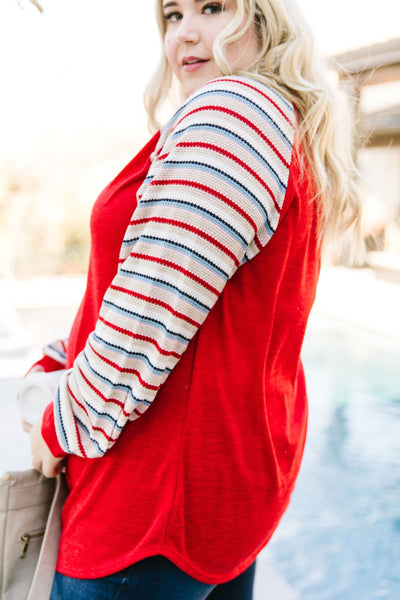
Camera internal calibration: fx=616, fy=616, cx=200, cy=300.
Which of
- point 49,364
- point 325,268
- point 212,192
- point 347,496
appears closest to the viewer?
point 212,192

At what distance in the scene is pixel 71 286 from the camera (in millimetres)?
9375

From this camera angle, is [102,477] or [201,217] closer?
[201,217]

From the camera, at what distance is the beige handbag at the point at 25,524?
0.87 metres

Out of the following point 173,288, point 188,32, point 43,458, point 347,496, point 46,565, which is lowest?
point 347,496

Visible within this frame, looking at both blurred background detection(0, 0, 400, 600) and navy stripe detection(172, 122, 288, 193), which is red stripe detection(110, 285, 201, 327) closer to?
navy stripe detection(172, 122, 288, 193)

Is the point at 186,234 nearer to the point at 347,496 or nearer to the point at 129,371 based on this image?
the point at 129,371

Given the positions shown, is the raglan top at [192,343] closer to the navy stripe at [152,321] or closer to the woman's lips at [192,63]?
the navy stripe at [152,321]

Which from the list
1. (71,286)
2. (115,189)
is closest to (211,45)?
(115,189)

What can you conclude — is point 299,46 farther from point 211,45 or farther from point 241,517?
point 241,517

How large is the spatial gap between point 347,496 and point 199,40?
115 inches

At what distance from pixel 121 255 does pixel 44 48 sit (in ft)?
39.7

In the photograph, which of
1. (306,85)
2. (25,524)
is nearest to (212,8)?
(306,85)

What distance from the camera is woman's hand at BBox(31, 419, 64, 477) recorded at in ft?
2.77

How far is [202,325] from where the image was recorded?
0.76 metres
